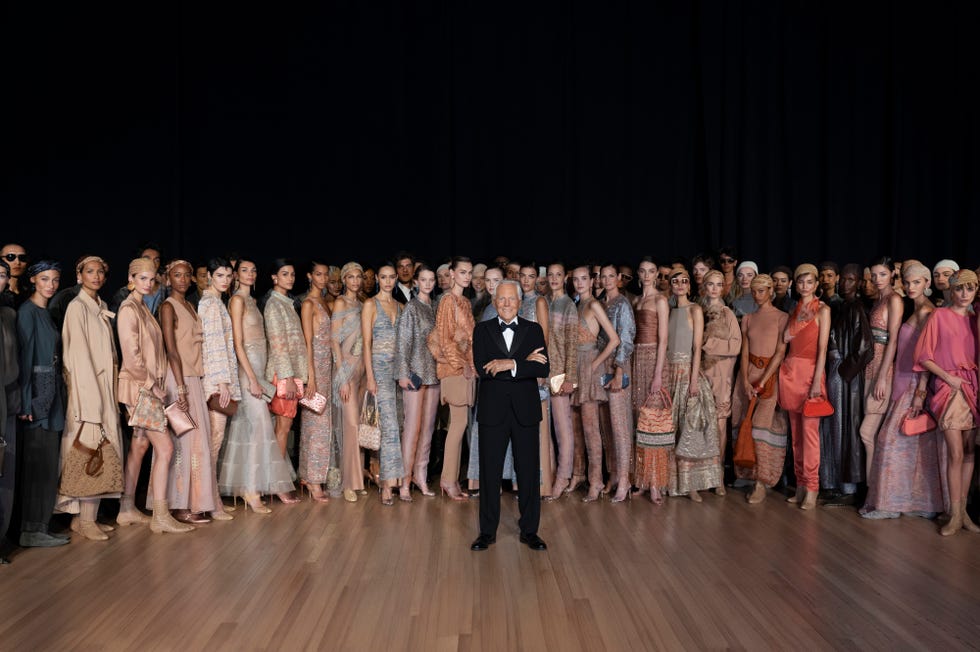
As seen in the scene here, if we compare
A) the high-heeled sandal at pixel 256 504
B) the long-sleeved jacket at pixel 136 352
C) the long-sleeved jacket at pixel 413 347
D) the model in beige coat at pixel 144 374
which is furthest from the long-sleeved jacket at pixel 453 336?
the long-sleeved jacket at pixel 136 352

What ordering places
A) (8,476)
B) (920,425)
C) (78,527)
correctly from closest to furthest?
(8,476)
(78,527)
(920,425)

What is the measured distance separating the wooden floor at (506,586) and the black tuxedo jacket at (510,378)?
2.50 ft

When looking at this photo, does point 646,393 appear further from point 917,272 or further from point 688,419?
point 917,272

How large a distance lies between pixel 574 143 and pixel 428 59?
1.65 m

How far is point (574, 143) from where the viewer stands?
7.96 metres

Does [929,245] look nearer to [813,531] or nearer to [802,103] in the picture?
[802,103]

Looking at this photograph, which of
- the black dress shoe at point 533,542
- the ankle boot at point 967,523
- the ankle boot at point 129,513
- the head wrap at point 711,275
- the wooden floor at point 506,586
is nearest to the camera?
the wooden floor at point 506,586

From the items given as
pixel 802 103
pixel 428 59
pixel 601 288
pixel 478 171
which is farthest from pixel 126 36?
pixel 802 103

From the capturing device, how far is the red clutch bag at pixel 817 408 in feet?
17.6

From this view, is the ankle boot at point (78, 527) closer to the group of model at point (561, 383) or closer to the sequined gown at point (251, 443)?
the group of model at point (561, 383)

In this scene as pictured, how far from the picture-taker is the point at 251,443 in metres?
5.50

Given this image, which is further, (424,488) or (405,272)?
(405,272)

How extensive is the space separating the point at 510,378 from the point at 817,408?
2287 millimetres

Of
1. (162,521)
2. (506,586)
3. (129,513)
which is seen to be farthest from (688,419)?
(129,513)
